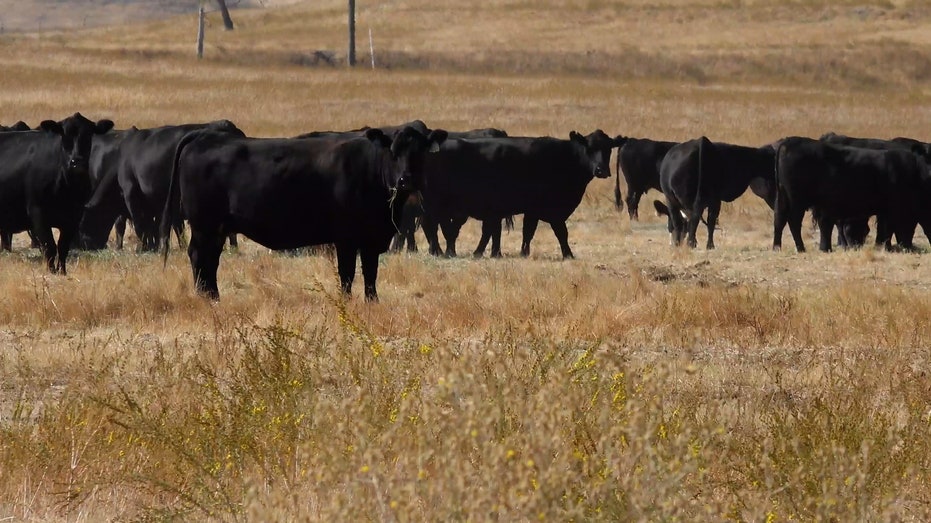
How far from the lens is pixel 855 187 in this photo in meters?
19.7

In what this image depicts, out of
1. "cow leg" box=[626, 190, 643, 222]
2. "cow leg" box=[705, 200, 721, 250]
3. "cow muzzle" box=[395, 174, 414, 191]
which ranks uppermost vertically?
"cow muzzle" box=[395, 174, 414, 191]

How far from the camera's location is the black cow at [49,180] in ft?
48.9

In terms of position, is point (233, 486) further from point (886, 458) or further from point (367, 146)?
point (367, 146)

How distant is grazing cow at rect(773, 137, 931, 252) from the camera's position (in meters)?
19.6

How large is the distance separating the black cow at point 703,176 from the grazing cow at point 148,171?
7693 millimetres

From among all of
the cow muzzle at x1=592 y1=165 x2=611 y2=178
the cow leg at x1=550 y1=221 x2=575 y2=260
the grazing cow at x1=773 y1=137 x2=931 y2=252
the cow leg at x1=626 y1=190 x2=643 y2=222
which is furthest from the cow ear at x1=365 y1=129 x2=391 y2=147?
the cow leg at x1=626 y1=190 x2=643 y2=222

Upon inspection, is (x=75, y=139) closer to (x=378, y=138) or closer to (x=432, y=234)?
(x=378, y=138)

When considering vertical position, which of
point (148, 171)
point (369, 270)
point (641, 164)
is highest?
point (369, 270)

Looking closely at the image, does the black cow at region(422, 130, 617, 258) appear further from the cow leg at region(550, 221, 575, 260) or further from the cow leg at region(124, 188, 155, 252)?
the cow leg at region(124, 188, 155, 252)

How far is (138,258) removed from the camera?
621 inches

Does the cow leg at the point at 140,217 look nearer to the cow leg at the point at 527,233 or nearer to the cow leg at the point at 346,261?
the cow leg at the point at 527,233

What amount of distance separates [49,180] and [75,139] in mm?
512

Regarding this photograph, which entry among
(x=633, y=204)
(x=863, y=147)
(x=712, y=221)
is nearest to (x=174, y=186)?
(x=712, y=221)

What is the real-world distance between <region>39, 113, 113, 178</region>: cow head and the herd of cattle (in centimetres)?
2
